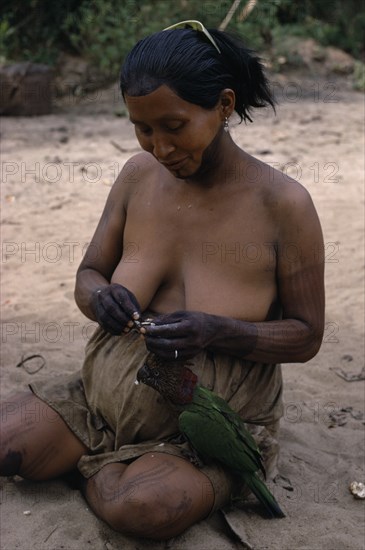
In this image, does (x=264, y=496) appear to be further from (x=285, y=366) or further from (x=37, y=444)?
(x=285, y=366)

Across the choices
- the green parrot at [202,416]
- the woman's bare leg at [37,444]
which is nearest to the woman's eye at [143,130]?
the green parrot at [202,416]

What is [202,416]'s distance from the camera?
7.84ft

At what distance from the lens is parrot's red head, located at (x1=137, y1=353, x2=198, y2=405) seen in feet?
7.80

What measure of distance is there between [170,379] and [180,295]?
376 mm

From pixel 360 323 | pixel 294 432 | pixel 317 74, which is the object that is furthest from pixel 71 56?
pixel 294 432

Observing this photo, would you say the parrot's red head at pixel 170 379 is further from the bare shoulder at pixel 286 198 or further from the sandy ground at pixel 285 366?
the bare shoulder at pixel 286 198

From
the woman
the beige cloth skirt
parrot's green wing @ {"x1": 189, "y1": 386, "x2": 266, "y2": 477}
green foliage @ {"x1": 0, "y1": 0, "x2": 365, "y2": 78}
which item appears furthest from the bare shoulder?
green foliage @ {"x1": 0, "y1": 0, "x2": 365, "y2": 78}

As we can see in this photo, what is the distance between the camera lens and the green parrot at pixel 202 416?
7.82 ft

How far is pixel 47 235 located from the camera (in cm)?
524

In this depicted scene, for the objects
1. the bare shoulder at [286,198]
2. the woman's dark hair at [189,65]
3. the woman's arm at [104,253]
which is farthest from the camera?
the woman's arm at [104,253]

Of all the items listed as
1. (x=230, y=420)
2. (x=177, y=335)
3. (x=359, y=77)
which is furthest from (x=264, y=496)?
(x=359, y=77)

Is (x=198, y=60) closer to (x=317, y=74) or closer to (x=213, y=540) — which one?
(x=213, y=540)

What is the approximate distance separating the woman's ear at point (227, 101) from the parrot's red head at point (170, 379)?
0.82 metres

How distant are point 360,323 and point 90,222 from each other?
215cm
